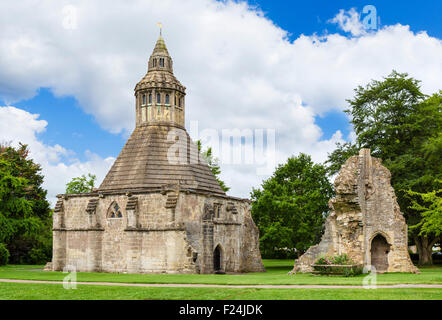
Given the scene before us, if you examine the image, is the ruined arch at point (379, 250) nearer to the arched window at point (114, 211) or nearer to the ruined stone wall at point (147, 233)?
the ruined stone wall at point (147, 233)

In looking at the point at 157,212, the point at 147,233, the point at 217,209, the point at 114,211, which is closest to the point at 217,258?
the point at 217,209

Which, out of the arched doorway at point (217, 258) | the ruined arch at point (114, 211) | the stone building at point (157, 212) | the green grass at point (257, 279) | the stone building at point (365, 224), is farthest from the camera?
the arched doorway at point (217, 258)

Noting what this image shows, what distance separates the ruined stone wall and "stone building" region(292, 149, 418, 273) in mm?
7465

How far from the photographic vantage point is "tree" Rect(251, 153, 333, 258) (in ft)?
148

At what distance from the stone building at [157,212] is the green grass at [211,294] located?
14072 millimetres

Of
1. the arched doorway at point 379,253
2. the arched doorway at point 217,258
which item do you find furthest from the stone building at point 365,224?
the arched doorway at point 217,258

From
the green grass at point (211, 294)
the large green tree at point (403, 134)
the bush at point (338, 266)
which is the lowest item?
the bush at point (338, 266)

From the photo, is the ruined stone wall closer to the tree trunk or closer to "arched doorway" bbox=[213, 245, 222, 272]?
"arched doorway" bbox=[213, 245, 222, 272]

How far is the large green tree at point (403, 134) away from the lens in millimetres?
41344

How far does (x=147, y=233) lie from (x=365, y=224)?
14469mm

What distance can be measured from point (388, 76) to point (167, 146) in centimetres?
2206

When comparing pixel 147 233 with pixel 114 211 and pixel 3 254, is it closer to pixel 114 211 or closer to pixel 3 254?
pixel 114 211
